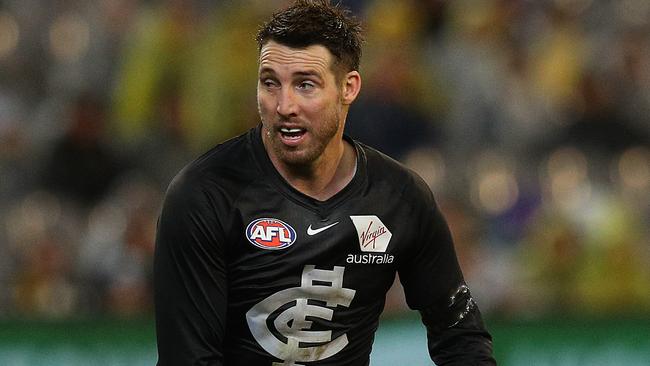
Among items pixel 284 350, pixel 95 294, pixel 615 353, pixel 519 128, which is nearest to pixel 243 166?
pixel 284 350

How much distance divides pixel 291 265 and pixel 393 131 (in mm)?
5034

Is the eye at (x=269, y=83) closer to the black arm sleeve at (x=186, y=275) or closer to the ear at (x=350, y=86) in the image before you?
the ear at (x=350, y=86)

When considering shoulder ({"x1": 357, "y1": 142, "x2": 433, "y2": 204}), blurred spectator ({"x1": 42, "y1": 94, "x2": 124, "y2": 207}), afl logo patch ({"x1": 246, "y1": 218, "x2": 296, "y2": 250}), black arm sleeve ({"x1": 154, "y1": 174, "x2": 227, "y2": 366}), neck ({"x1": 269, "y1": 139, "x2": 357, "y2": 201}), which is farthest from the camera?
blurred spectator ({"x1": 42, "y1": 94, "x2": 124, "y2": 207})

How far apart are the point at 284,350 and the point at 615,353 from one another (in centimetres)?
362

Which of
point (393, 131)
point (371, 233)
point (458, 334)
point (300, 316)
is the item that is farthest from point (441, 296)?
point (393, 131)

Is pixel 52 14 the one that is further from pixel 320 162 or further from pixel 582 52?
pixel 320 162

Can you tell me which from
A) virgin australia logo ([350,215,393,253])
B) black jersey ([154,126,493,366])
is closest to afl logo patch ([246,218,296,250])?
black jersey ([154,126,493,366])

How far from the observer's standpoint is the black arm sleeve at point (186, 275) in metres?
4.16

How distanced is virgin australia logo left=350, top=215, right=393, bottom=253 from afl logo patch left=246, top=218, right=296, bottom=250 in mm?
252

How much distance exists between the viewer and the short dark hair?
4234 millimetres

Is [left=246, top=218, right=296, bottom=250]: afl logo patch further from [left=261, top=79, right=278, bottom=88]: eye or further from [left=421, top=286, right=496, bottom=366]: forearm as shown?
[left=421, top=286, right=496, bottom=366]: forearm

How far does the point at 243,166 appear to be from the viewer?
172 inches

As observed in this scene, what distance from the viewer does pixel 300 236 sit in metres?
4.36

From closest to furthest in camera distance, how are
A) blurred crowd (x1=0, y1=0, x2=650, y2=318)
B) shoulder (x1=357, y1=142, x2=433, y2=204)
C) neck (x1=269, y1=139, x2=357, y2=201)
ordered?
neck (x1=269, y1=139, x2=357, y2=201) < shoulder (x1=357, y1=142, x2=433, y2=204) < blurred crowd (x1=0, y1=0, x2=650, y2=318)
